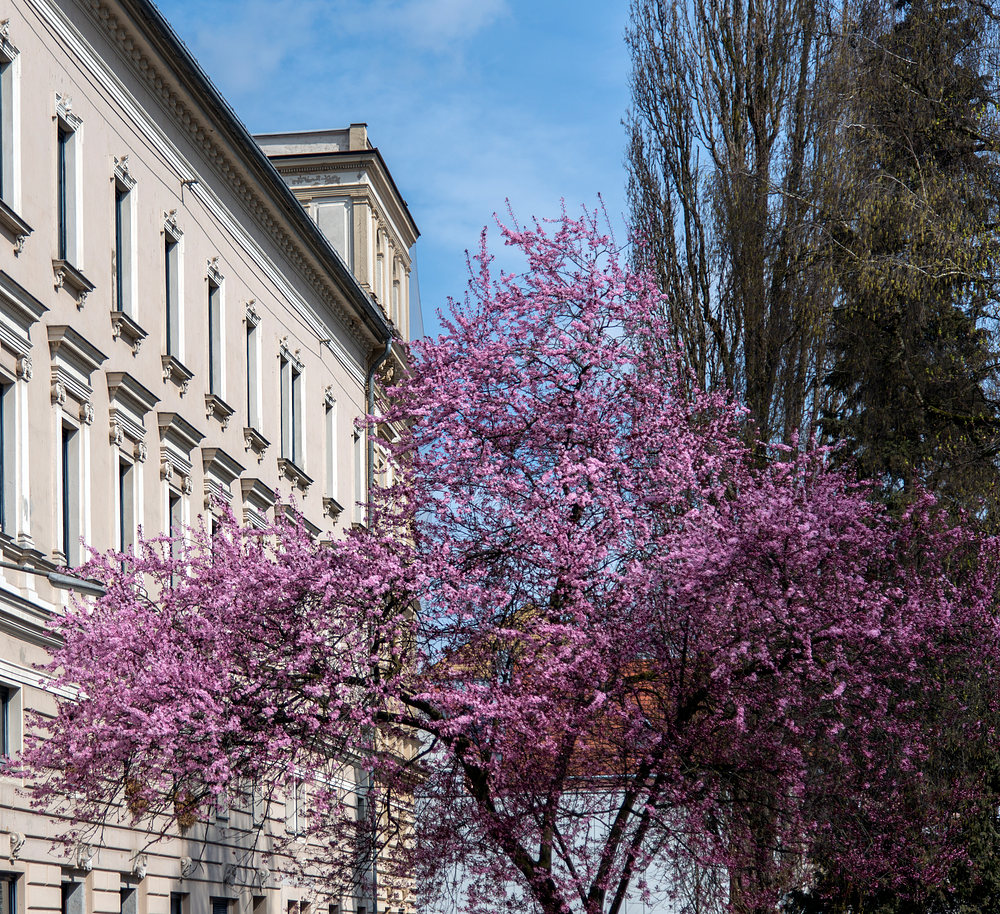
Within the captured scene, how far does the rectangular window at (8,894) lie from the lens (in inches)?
641

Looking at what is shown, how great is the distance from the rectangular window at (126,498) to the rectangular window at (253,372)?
287 inches

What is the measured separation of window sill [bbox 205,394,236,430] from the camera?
83.6ft

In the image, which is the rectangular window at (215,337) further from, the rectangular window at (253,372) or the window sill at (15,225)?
the window sill at (15,225)

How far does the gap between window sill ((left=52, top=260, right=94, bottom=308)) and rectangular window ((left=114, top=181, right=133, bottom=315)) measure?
1665 millimetres

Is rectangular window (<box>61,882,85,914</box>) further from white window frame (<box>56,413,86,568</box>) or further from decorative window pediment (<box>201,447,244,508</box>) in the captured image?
decorative window pediment (<box>201,447,244,508</box>)

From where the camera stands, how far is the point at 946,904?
22984 millimetres

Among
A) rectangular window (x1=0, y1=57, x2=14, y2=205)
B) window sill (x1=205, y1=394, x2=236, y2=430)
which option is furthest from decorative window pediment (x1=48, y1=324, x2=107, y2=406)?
window sill (x1=205, y1=394, x2=236, y2=430)

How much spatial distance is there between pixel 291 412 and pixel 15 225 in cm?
1507

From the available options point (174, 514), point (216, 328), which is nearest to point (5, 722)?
point (174, 514)

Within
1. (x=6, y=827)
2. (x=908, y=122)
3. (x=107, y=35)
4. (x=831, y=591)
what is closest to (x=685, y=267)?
(x=908, y=122)

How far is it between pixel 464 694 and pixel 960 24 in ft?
38.6

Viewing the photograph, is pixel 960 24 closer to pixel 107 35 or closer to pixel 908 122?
pixel 908 122

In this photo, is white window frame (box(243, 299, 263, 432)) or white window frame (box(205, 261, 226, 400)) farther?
white window frame (box(243, 299, 263, 432))

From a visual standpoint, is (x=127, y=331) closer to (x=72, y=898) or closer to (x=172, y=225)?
(x=172, y=225)
